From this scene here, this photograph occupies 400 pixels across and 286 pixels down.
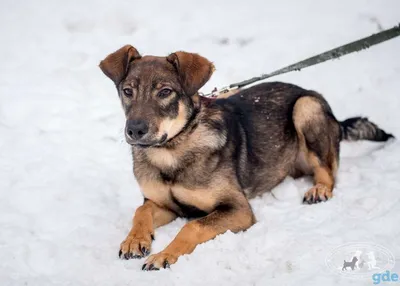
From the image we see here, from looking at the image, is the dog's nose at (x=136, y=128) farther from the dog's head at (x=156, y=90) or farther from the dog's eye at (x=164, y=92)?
the dog's eye at (x=164, y=92)

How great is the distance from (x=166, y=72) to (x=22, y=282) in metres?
2.49

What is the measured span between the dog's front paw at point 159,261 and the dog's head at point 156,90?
1.09 meters

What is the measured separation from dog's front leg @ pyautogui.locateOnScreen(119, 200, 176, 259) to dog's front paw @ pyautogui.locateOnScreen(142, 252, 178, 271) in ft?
1.00

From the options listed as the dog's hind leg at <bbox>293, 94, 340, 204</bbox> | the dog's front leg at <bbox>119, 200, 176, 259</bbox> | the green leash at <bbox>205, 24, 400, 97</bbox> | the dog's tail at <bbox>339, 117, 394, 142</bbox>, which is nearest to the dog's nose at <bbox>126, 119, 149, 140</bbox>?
the dog's front leg at <bbox>119, 200, 176, 259</bbox>

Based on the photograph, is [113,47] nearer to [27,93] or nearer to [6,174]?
[27,93]

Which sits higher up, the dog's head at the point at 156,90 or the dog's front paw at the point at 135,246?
the dog's head at the point at 156,90

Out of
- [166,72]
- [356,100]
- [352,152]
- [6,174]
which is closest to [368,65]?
[356,100]

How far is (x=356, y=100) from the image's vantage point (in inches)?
366

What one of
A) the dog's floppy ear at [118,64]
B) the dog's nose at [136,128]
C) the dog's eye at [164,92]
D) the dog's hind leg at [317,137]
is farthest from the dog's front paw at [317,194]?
the dog's floppy ear at [118,64]

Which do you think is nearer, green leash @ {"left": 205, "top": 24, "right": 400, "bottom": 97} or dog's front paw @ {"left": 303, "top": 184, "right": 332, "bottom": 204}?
dog's front paw @ {"left": 303, "top": 184, "right": 332, "bottom": 204}

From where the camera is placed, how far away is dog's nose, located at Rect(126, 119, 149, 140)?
211 inches

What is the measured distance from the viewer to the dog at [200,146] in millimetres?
5633

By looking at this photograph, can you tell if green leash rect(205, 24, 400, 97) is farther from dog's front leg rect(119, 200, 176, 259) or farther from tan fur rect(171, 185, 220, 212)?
dog's front leg rect(119, 200, 176, 259)
